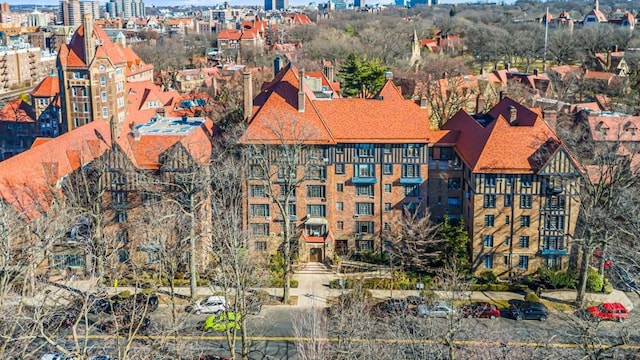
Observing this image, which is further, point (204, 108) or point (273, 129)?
point (204, 108)

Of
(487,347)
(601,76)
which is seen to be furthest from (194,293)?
(601,76)

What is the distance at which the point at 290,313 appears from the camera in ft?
168

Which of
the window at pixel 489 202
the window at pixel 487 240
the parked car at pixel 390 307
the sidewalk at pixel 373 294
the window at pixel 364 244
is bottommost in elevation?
the sidewalk at pixel 373 294

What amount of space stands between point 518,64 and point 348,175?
352 ft

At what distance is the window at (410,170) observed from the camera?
60.6 metres

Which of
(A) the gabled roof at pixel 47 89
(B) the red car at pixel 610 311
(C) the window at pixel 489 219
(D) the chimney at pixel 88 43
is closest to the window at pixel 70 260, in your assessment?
(D) the chimney at pixel 88 43

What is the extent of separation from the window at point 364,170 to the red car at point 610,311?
2168cm

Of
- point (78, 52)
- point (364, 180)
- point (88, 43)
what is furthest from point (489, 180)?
point (78, 52)

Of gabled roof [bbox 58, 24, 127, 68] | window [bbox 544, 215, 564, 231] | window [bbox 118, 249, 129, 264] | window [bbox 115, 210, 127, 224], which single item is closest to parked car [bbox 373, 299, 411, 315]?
window [bbox 544, 215, 564, 231]

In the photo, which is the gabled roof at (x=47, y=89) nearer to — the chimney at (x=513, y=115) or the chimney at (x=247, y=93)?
the chimney at (x=247, y=93)

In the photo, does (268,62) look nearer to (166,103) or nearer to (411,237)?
(166,103)

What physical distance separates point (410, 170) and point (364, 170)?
4.18m

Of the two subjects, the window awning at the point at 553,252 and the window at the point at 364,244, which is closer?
the window awning at the point at 553,252

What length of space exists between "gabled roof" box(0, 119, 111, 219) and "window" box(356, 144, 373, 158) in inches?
898
